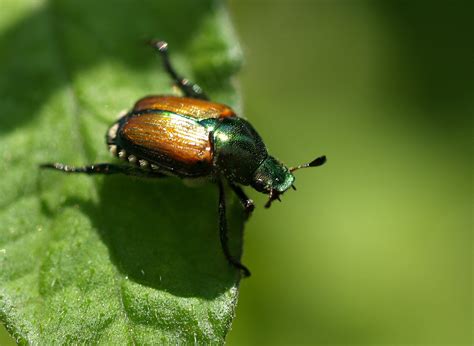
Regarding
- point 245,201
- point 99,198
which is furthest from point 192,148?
point 99,198

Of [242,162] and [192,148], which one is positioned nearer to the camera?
[192,148]

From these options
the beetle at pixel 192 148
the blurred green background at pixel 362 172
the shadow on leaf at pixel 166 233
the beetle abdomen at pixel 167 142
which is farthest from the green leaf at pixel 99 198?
the blurred green background at pixel 362 172

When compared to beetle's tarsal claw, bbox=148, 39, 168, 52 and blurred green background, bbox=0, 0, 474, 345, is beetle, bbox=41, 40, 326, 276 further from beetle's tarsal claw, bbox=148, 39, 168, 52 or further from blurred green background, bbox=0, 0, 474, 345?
blurred green background, bbox=0, 0, 474, 345

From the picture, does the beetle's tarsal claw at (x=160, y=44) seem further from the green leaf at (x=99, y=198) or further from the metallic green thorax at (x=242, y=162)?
the metallic green thorax at (x=242, y=162)

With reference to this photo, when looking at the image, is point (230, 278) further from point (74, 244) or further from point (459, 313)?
point (459, 313)

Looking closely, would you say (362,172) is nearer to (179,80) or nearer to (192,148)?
(179,80)

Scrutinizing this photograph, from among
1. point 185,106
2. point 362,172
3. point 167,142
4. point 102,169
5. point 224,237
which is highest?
point 362,172

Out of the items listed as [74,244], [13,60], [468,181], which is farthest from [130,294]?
[468,181]
